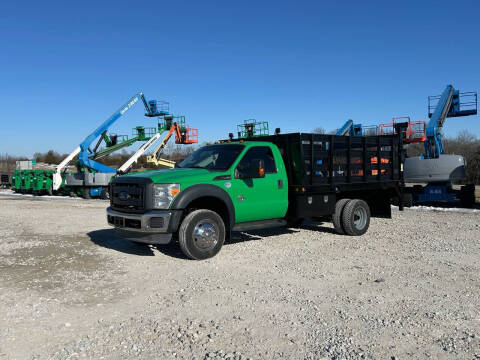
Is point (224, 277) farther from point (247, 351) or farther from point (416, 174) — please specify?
point (416, 174)

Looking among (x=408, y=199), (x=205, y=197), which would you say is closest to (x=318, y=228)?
(x=205, y=197)

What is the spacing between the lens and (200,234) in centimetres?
691

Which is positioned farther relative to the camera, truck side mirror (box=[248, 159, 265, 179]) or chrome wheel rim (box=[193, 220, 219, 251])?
truck side mirror (box=[248, 159, 265, 179])

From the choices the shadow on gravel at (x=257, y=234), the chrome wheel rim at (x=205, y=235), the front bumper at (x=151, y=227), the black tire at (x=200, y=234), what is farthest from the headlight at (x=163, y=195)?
the shadow on gravel at (x=257, y=234)

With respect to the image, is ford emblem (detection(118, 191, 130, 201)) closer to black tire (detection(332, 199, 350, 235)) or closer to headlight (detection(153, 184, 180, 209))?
headlight (detection(153, 184, 180, 209))

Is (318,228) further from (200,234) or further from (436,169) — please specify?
(436,169)

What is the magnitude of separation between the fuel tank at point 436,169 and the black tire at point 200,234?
10663mm

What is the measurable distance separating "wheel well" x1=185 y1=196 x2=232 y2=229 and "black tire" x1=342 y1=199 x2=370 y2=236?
323 centimetres

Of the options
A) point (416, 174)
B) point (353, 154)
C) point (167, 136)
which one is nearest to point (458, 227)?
point (353, 154)

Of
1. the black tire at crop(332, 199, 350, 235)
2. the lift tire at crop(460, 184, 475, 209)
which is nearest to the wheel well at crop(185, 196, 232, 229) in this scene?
the black tire at crop(332, 199, 350, 235)

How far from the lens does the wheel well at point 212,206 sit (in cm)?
715

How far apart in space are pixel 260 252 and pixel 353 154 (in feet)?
11.4

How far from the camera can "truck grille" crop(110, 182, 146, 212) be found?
22.2 ft

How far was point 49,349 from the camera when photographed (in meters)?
3.58
